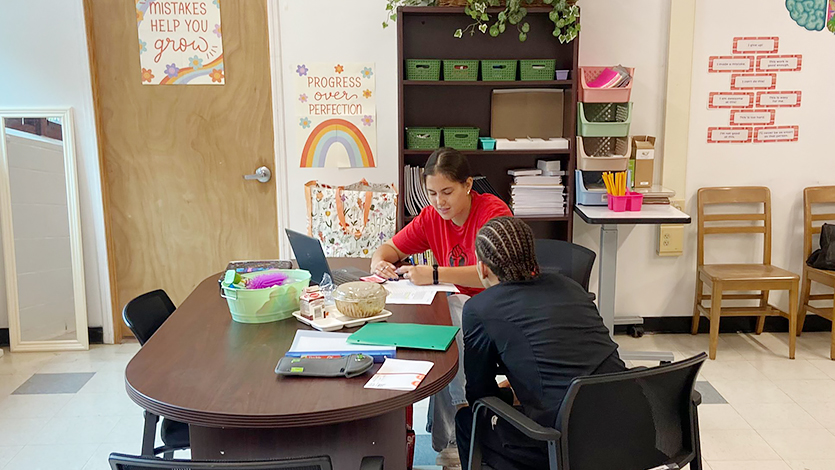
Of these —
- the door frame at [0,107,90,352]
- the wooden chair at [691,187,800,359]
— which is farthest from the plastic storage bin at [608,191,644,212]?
the door frame at [0,107,90,352]

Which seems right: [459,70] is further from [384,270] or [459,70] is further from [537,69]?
[384,270]

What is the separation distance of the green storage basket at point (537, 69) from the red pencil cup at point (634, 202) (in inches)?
29.5

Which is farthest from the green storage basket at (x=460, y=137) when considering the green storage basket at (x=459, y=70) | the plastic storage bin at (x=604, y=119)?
the plastic storage bin at (x=604, y=119)

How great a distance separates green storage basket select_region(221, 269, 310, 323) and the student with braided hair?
60 cm

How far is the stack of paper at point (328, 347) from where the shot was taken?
5.51 feet

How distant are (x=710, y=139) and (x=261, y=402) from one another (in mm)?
3264

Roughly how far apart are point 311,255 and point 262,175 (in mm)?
1691

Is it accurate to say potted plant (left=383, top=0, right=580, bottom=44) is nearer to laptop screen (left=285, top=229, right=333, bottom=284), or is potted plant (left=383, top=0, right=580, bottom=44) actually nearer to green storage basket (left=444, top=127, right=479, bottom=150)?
green storage basket (left=444, top=127, right=479, bottom=150)

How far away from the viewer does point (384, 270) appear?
98.3 inches

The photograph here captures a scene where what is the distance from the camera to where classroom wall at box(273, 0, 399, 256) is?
3.69 metres

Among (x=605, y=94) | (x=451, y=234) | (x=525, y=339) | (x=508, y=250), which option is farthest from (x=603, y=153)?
(x=525, y=339)

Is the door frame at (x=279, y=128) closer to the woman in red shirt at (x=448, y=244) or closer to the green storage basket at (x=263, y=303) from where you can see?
the woman in red shirt at (x=448, y=244)

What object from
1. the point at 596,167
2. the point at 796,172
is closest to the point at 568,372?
the point at 596,167

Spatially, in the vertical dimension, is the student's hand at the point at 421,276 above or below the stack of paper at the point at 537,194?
below
